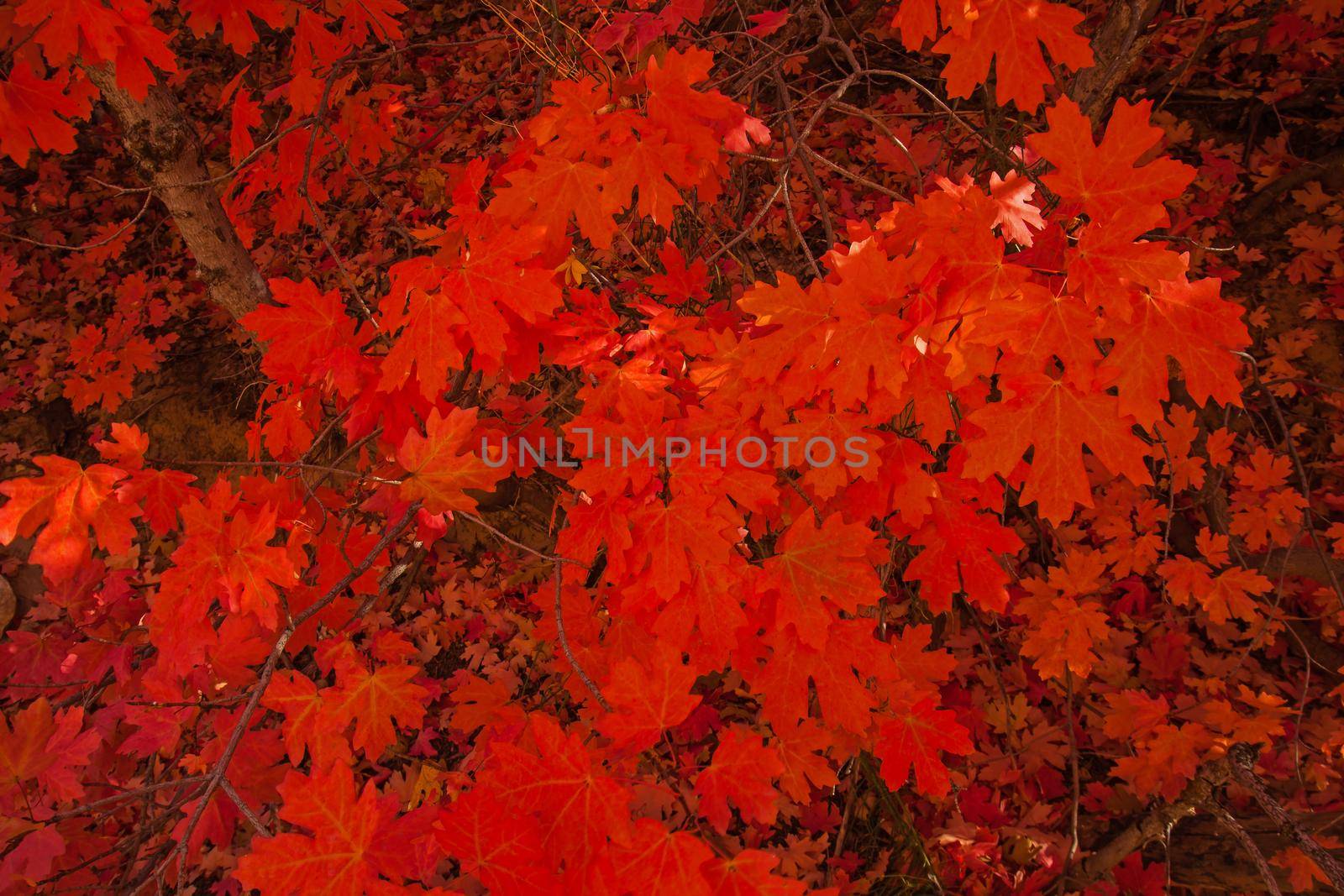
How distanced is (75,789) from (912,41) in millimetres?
2559

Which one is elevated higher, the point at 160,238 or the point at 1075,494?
the point at 160,238

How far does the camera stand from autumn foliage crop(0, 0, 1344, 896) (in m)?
1.29

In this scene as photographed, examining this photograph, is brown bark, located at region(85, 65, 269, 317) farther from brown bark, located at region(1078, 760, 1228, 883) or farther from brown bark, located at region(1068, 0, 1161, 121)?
brown bark, located at region(1078, 760, 1228, 883)

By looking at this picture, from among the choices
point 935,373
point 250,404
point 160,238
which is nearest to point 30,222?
point 160,238

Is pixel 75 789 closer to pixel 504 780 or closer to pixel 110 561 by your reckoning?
pixel 504 780

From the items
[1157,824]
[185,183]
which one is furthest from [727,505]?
[185,183]

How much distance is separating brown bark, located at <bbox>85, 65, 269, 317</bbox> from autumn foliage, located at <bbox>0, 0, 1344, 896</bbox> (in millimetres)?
18

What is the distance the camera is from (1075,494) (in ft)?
4.12

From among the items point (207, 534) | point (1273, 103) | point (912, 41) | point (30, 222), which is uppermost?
point (30, 222)

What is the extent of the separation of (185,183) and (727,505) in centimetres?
248

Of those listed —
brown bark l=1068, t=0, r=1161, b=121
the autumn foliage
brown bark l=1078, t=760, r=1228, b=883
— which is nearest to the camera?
the autumn foliage

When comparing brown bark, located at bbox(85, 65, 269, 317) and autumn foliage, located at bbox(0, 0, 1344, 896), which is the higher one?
brown bark, located at bbox(85, 65, 269, 317)

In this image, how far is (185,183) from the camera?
2.66 metres

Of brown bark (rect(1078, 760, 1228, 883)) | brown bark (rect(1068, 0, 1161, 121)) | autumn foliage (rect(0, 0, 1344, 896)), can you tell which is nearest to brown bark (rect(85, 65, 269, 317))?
autumn foliage (rect(0, 0, 1344, 896))
